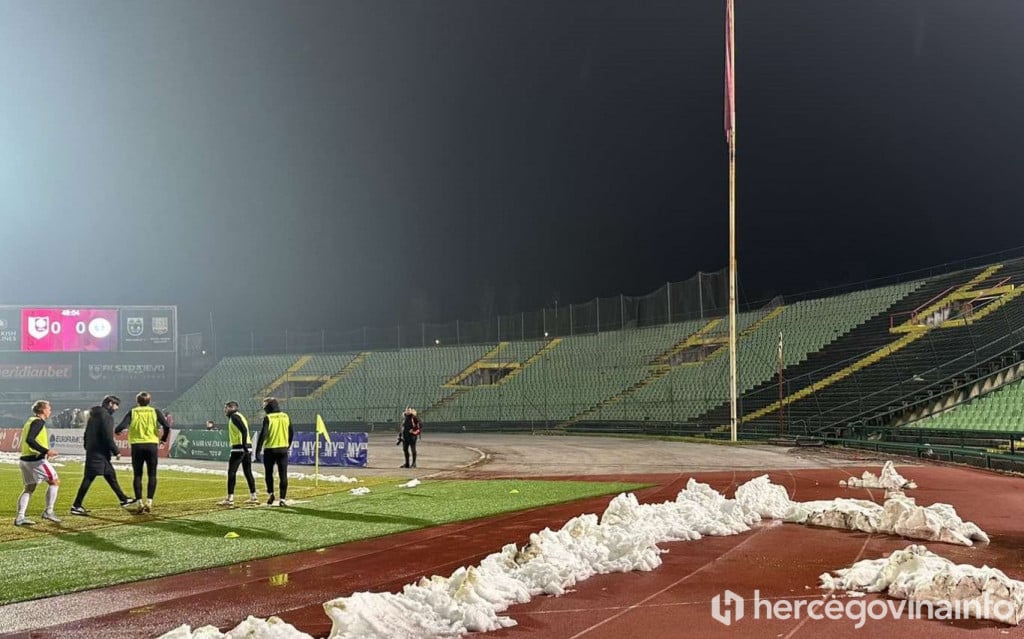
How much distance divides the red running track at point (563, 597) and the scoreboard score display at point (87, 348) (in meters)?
43.2

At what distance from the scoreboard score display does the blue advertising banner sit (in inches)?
1152

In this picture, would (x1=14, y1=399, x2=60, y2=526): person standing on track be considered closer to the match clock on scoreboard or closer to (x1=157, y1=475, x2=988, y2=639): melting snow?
(x1=157, y1=475, x2=988, y2=639): melting snow

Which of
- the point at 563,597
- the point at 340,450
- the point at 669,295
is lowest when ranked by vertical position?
the point at 340,450

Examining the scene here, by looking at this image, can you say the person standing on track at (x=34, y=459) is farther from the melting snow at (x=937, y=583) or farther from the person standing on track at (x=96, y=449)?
the melting snow at (x=937, y=583)

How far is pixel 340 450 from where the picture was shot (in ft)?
70.8

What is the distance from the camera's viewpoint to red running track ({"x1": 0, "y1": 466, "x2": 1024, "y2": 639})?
518 cm

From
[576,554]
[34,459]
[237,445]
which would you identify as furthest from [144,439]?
[576,554]

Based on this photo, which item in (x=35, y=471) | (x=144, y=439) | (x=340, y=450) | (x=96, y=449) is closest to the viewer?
(x=35, y=471)

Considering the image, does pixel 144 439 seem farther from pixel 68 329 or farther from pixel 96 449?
pixel 68 329

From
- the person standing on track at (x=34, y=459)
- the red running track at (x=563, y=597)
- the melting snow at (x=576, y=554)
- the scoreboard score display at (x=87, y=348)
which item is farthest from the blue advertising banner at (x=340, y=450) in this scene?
the scoreboard score display at (x=87, y=348)

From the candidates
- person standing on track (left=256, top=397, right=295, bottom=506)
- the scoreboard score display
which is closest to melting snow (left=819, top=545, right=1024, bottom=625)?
person standing on track (left=256, top=397, right=295, bottom=506)

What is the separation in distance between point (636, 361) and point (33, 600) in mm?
37681

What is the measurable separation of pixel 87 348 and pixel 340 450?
32.6 metres

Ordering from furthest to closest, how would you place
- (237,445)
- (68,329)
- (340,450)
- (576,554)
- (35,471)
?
(68,329) < (340,450) < (237,445) < (35,471) < (576,554)
